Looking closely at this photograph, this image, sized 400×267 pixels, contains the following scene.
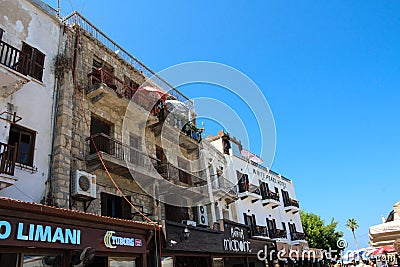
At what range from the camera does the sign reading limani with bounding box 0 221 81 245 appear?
5818 millimetres

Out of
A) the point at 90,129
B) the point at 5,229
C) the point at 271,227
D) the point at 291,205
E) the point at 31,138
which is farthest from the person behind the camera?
the point at 291,205

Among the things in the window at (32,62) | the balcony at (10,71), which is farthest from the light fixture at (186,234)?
the window at (32,62)

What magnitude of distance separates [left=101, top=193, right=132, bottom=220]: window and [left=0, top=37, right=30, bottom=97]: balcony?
4.75m

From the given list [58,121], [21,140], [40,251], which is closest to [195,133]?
[58,121]

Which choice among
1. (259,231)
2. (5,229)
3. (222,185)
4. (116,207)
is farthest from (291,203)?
(5,229)

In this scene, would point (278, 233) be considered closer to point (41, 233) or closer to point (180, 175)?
point (180, 175)

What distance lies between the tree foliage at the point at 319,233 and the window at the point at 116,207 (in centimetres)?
3005

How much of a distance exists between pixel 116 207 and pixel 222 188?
28.8 feet

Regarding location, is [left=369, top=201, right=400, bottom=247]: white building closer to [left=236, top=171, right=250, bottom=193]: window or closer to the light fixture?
the light fixture

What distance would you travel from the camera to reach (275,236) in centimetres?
2719

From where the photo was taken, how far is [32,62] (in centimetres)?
1099

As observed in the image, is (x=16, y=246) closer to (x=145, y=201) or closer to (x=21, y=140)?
(x=21, y=140)

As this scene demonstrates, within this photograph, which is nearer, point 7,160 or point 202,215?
point 7,160

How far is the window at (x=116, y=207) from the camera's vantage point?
12175mm
